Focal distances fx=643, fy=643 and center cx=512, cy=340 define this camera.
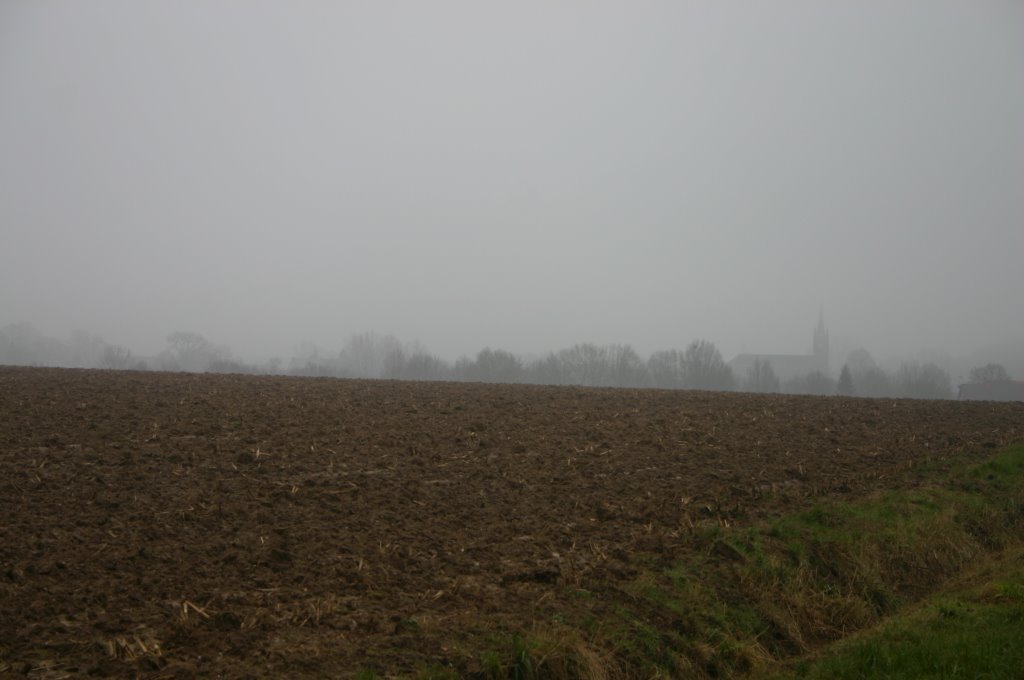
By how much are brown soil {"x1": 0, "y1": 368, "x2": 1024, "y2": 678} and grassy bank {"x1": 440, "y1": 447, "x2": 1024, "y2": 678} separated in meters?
0.46

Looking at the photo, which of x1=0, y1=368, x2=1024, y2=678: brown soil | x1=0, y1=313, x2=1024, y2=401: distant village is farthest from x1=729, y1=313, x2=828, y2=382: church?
x1=0, y1=368, x2=1024, y2=678: brown soil

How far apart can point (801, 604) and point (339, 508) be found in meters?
7.24

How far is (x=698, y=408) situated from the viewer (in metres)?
22.2

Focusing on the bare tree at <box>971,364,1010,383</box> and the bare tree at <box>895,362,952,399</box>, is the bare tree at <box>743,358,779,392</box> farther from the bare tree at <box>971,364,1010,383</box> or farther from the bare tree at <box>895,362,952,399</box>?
the bare tree at <box>971,364,1010,383</box>

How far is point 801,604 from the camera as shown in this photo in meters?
9.70

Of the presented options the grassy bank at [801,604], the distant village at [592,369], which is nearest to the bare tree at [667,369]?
the distant village at [592,369]

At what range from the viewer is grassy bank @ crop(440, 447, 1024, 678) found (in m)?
7.41

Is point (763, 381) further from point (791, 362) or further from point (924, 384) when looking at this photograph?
point (791, 362)

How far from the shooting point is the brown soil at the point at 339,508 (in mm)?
6605

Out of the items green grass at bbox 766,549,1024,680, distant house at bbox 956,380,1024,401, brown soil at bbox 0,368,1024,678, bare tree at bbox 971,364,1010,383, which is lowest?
green grass at bbox 766,549,1024,680

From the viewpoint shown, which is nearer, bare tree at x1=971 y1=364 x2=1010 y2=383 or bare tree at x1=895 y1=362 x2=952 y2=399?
bare tree at x1=971 y1=364 x2=1010 y2=383

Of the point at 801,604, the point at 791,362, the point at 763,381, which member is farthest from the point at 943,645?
the point at 791,362

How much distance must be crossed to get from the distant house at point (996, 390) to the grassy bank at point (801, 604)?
2307 inches

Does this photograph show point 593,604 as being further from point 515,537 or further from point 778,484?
point 778,484
